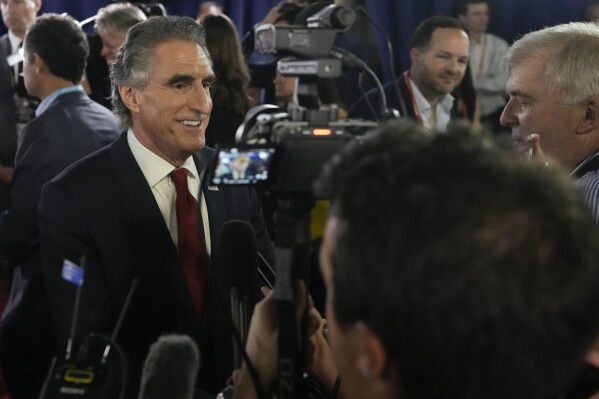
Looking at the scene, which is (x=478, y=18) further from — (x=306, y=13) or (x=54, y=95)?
(x=306, y=13)

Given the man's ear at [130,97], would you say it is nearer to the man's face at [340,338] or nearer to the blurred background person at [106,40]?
the man's face at [340,338]

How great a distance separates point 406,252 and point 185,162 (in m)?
1.55

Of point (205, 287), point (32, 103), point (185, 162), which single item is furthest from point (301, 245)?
point (32, 103)

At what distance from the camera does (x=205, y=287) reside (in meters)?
2.24

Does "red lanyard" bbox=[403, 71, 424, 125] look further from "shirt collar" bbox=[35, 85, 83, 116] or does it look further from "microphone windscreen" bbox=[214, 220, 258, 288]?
"microphone windscreen" bbox=[214, 220, 258, 288]

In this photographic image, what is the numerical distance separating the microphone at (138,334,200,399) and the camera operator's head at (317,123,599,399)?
43cm

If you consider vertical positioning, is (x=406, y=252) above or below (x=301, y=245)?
above

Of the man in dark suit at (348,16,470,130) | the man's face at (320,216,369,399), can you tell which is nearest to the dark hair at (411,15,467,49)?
the man in dark suit at (348,16,470,130)

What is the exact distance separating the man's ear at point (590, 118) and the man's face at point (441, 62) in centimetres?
231

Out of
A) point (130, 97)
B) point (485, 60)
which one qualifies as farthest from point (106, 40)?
point (130, 97)

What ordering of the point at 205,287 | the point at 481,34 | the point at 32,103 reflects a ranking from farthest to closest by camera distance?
1. the point at 481,34
2. the point at 32,103
3. the point at 205,287

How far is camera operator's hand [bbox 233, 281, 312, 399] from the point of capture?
4.47ft

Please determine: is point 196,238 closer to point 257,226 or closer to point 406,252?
point 257,226

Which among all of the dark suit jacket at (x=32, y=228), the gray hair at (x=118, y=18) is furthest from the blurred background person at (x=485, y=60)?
the dark suit jacket at (x=32, y=228)
